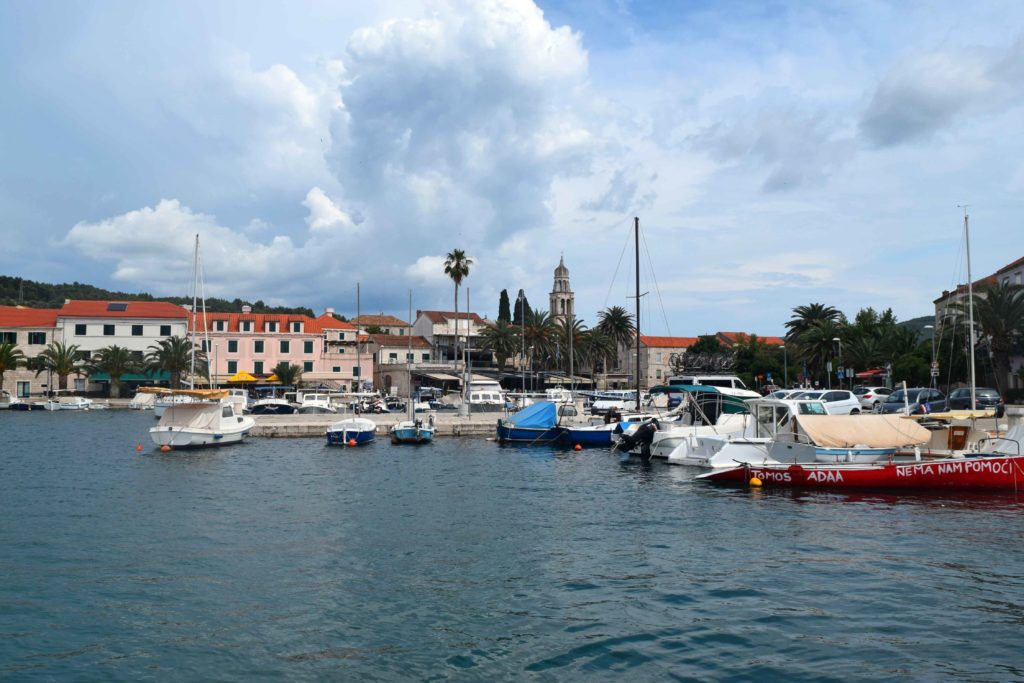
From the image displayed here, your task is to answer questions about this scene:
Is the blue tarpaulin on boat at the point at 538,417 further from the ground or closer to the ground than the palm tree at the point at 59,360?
closer to the ground

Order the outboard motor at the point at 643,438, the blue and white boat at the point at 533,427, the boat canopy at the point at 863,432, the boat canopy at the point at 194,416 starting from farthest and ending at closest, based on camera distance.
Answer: the blue and white boat at the point at 533,427
the boat canopy at the point at 194,416
the outboard motor at the point at 643,438
the boat canopy at the point at 863,432

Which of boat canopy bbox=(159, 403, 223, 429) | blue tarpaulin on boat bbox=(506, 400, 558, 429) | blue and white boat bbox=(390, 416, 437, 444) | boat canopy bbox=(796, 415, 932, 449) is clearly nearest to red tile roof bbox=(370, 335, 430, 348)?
blue and white boat bbox=(390, 416, 437, 444)

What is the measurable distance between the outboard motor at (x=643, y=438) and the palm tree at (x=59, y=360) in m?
76.4

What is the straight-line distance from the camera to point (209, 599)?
1490cm

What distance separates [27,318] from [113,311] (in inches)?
418

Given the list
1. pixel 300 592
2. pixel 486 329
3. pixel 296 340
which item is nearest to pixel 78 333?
pixel 296 340

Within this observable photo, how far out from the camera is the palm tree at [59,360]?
89438mm

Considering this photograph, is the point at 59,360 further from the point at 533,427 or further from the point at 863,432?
the point at 863,432

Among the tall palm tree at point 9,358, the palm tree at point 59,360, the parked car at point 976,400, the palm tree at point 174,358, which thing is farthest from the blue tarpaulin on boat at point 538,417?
the tall palm tree at point 9,358

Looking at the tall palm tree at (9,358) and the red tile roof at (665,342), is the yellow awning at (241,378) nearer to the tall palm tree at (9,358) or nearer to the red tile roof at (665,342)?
the tall palm tree at (9,358)

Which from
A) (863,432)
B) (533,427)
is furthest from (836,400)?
(863,432)

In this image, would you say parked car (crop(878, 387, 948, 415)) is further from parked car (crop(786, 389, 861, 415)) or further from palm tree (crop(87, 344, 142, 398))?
palm tree (crop(87, 344, 142, 398))

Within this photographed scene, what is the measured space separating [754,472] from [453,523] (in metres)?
12.4

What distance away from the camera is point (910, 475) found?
26.6m
